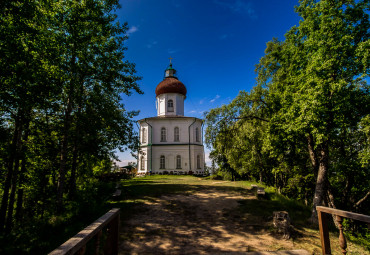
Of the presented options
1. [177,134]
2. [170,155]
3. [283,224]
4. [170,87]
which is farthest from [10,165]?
[170,87]

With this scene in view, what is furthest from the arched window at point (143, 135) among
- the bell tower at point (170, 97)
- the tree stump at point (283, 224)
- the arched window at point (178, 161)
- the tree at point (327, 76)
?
the tree stump at point (283, 224)

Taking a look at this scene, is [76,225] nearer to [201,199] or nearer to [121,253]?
[121,253]

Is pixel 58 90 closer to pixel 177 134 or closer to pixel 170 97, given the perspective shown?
pixel 177 134

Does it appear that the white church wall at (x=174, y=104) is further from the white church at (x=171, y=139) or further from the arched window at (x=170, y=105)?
the arched window at (x=170, y=105)

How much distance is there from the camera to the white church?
27750mm

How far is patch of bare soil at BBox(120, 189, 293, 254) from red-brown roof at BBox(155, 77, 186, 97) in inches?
904

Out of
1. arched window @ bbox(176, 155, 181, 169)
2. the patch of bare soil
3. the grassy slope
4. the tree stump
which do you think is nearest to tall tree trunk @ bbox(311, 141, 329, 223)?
the grassy slope

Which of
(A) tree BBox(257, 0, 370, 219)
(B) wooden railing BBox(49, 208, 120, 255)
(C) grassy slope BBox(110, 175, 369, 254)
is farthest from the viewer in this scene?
(A) tree BBox(257, 0, 370, 219)

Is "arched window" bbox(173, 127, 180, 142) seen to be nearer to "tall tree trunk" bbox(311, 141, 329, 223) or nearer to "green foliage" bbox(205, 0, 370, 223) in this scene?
"green foliage" bbox(205, 0, 370, 223)

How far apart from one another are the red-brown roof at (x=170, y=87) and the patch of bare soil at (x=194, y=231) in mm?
22953

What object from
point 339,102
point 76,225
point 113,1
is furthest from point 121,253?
point 113,1

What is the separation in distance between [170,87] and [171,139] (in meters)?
8.10

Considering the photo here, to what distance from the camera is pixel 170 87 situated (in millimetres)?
30234

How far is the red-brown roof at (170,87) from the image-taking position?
3020 centimetres
